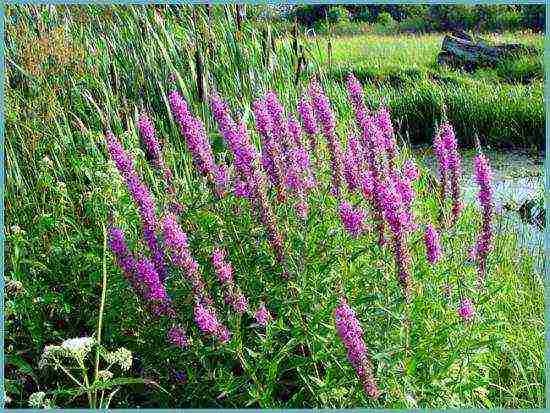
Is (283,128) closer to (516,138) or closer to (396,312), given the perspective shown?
(396,312)

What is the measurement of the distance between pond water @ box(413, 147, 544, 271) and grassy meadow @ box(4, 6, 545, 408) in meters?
1.15

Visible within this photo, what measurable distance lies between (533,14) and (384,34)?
501 cm

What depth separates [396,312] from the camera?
2.95 metres

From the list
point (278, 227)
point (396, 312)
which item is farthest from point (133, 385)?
point (396, 312)

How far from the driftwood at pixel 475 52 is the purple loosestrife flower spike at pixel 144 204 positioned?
1653 cm

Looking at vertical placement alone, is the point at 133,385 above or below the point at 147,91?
below

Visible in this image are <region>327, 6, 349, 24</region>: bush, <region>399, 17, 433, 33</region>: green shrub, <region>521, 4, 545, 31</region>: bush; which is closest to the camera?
<region>521, 4, 545, 31</region>: bush

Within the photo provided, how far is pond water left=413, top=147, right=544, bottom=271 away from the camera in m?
6.88

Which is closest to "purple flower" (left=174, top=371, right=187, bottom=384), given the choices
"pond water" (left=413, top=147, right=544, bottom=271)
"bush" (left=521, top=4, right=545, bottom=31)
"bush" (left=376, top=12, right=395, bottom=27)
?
"pond water" (left=413, top=147, right=544, bottom=271)

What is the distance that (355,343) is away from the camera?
2525 millimetres

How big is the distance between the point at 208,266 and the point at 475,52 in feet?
A: 56.7

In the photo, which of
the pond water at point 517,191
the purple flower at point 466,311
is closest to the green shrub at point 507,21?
the pond water at point 517,191

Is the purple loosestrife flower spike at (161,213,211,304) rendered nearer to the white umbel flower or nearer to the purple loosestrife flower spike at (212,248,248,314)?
the purple loosestrife flower spike at (212,248,248,314)

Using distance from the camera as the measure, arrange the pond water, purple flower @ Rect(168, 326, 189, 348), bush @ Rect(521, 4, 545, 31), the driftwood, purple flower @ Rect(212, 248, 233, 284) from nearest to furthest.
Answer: purple flower @ Rect(212, 248, 233, 284) → purple flower @ Rect(168, 326, 189, 348) → the pond water → the driftwood → bush @ Rect(521, 4, 545, 31)
